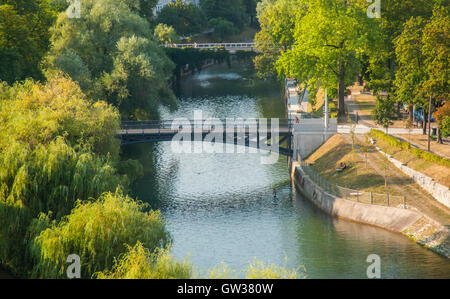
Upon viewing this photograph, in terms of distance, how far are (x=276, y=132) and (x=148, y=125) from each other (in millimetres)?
11833

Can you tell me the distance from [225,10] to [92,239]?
135869 millimetres

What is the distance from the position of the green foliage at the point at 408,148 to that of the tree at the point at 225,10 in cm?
10692

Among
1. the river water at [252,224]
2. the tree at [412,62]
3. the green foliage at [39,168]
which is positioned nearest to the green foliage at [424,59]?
the tree at [412,62]

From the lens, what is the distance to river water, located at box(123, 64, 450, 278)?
142 feet

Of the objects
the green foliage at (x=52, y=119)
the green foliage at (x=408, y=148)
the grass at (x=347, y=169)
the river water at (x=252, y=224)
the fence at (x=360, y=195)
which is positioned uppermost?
the green foliage at (x=52, y=119)

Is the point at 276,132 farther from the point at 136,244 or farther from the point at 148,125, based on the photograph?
the point at 136,244

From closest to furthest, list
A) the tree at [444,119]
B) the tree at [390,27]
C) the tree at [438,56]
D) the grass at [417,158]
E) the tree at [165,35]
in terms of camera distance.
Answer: the grass at [417,158], the tree at [444,119], the tree at [438,56], the tree at [390,27], the tree at [165,35]

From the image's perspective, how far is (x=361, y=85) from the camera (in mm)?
90125

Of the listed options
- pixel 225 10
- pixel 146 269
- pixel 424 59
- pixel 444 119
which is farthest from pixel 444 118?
pixel 225 10

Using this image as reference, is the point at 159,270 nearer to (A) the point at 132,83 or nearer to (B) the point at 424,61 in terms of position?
(B) the point at 424,61

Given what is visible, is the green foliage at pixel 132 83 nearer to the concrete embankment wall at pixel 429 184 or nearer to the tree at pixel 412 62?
the tree at pixel 412 62

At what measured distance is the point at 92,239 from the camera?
33.8 metres

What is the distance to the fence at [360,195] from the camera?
163 feet
